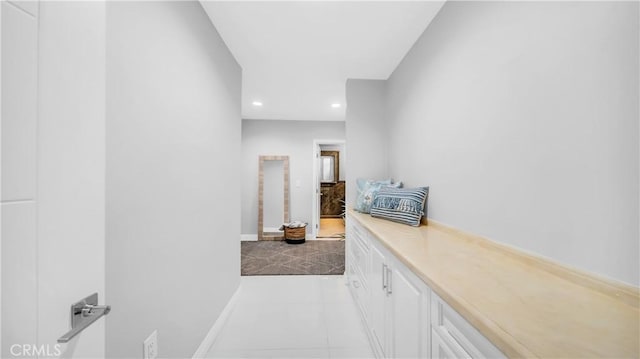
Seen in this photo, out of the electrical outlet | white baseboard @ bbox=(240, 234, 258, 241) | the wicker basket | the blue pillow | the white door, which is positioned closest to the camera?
the white door

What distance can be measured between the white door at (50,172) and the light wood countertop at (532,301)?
3.13 ft

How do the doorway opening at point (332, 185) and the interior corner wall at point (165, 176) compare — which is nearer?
the interior corner wall at point (165, 176)

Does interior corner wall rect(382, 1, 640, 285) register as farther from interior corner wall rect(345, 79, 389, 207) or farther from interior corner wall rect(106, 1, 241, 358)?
interior corner wall rect(106, 1, 241, 358)

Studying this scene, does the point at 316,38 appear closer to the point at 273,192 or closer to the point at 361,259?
the point at 361,259

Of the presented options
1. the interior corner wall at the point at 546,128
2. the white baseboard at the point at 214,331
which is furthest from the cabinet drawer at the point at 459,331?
the white baseboard at the point at 214,331

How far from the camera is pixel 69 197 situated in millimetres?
534

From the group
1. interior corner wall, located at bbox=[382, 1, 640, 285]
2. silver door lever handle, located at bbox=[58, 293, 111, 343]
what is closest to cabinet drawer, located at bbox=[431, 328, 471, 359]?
interior corner wall, located at bbox=[382, 1, 640, 285]

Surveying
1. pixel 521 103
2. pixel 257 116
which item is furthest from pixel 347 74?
pixel 257 116

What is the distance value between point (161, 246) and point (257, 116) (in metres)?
3.98

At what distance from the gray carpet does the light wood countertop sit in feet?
8.23

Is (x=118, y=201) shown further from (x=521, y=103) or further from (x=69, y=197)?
(x=521, y=103)

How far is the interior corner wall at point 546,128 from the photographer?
795 millimetres

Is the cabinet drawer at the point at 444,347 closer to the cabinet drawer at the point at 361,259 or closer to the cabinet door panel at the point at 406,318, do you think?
the cabinet door panel at the point at 406,318

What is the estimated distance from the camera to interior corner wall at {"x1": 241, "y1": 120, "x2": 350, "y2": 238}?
17.4 feet
